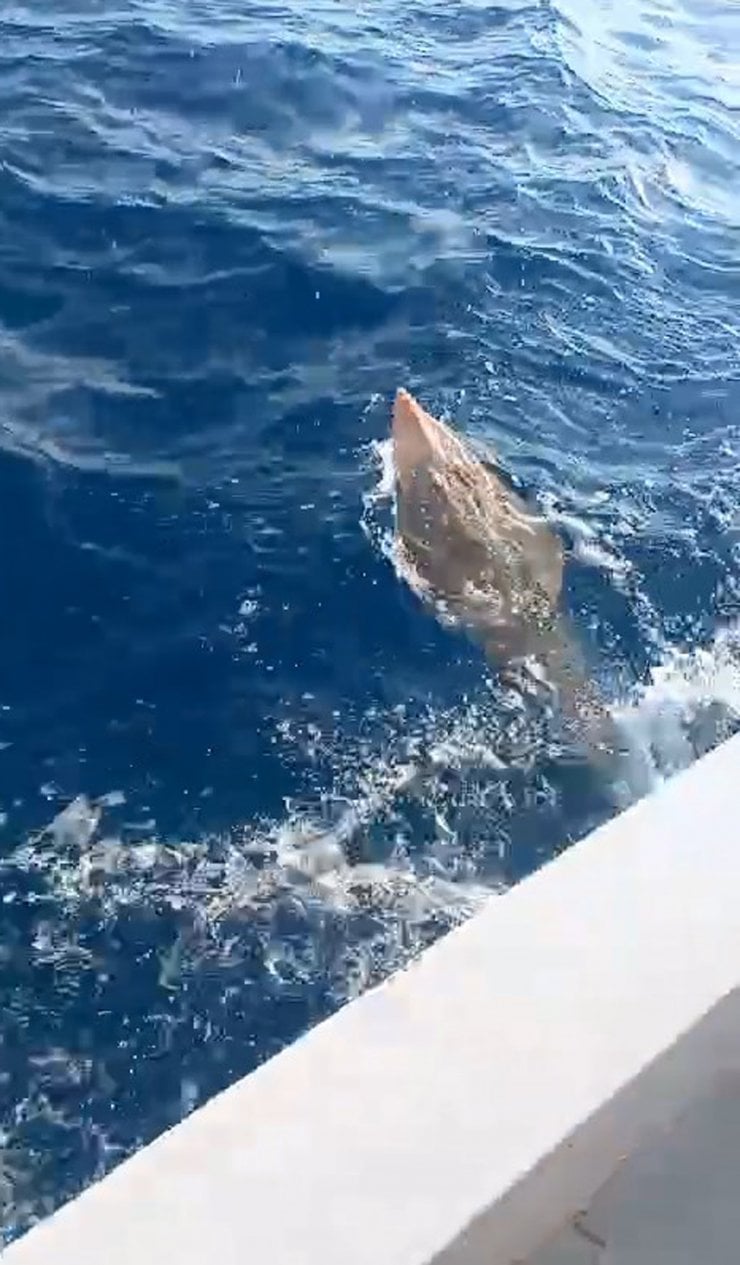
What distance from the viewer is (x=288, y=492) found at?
20.6 feet

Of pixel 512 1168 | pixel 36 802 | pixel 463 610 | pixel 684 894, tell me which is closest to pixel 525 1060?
pixel 512 1168

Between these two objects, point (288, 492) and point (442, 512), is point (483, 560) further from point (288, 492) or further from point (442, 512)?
point (288, 492)

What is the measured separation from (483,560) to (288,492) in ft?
3.16

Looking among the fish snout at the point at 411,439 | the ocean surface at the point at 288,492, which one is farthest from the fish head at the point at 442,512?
the ocean surface at the point at 288,492

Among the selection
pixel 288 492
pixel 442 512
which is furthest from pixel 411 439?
pixel 288 492

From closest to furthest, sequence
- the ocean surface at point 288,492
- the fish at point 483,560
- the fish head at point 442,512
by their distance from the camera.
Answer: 1. the ocean surface at point 288,492
2. the fish at point 483,560
3. the fish head at point 442,512

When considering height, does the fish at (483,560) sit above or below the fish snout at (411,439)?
below

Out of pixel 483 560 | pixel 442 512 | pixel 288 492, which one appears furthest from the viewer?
pixel 288 492

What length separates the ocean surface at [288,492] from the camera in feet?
14.5

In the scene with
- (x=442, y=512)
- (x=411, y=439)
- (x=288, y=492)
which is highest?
(x=411, y=439)

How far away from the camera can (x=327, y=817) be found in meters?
4.86

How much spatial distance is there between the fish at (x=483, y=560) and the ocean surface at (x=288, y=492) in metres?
0.13

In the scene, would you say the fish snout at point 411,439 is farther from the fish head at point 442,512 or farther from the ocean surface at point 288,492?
the ocean surface at point 288,492

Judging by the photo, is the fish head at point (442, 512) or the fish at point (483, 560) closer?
the fish at point (483, 560)
